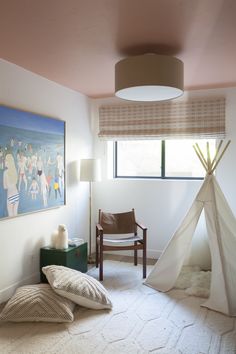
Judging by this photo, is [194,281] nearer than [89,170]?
Yes

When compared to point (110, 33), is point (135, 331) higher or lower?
lower

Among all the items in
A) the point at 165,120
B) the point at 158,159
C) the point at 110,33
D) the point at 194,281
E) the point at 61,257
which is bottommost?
the point at 194,281

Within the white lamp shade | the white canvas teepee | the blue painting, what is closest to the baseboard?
the blue painting

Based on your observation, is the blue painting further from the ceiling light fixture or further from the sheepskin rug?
the sheepskin rug

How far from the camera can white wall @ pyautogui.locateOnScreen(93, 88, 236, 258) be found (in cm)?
418

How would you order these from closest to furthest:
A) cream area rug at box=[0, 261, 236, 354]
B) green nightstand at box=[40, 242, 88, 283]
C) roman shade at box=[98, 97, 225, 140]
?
1. cream area rug at box=[0, 261, 236, 354]
2. green nightstand at box=[40, 242, 88, 283]
3. roman shade at box=[98, 97, 225, 140]

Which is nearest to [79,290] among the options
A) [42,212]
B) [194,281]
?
[42,212]

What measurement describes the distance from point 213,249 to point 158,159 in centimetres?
185

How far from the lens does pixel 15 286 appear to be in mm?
3307

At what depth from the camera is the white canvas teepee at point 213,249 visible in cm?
300

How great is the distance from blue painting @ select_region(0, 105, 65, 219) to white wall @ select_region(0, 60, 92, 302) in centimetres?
11

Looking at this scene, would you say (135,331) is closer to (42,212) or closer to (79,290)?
(79,290)

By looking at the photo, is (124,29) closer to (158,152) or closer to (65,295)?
(65,295)

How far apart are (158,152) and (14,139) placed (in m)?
2.24
